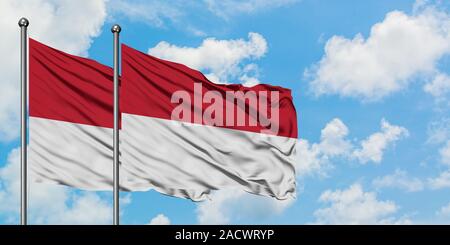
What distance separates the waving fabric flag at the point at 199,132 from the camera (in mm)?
16125

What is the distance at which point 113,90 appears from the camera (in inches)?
611

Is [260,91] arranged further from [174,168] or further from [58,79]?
[58,79]

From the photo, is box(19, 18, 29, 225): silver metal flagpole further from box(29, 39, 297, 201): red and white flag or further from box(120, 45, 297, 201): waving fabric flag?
box(120, 45, 297, 201): waving fabric flag

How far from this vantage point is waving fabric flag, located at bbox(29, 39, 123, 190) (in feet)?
52.3

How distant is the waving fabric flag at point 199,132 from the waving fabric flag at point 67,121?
0.60m

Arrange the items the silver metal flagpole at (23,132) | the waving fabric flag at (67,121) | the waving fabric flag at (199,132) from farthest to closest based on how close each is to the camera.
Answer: the waving fabric flag at (199,132) → the waving fabric flag at (67,121) → the silver metal flagpole at (23,132)

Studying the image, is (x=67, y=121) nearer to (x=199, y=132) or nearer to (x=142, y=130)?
(x=142, y=130)

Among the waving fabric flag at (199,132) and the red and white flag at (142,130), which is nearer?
the red and white flag at (142,130)

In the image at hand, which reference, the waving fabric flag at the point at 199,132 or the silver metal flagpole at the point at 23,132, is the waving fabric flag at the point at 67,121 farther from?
the waving fabric flag at the point at 199,132

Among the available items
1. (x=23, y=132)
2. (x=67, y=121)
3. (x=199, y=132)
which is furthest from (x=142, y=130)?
(x=23, y=132)

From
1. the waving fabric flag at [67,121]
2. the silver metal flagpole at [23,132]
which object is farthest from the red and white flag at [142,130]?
the silver metal flagpole at [23,132]
